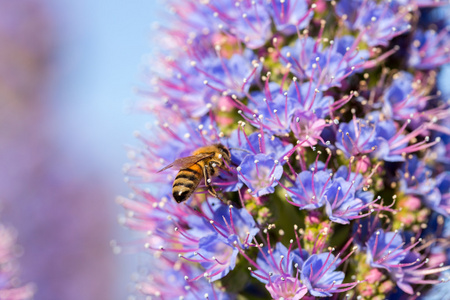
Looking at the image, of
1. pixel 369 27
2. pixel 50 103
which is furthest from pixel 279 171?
pixel 50 103

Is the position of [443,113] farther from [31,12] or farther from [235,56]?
[31,12]

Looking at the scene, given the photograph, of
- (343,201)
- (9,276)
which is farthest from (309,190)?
(9,276)

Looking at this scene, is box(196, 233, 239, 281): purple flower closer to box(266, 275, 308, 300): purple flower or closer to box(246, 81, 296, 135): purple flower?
box(266, 275, 308, 300): purple flower

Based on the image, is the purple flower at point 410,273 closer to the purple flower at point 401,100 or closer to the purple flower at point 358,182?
the purple flower at point 358,182

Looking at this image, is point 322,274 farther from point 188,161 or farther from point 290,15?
point 290,15

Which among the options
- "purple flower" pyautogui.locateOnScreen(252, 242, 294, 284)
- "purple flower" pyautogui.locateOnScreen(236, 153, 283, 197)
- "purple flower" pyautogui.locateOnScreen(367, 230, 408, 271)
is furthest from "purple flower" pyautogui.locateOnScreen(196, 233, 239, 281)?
"purple flower" pyautogui.locateOnScreen(367, 230, 408, 271)

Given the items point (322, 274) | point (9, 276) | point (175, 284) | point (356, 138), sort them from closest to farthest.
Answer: point (322, 274)
point (356, 138)
point (175, 284)
point (9, 276)
